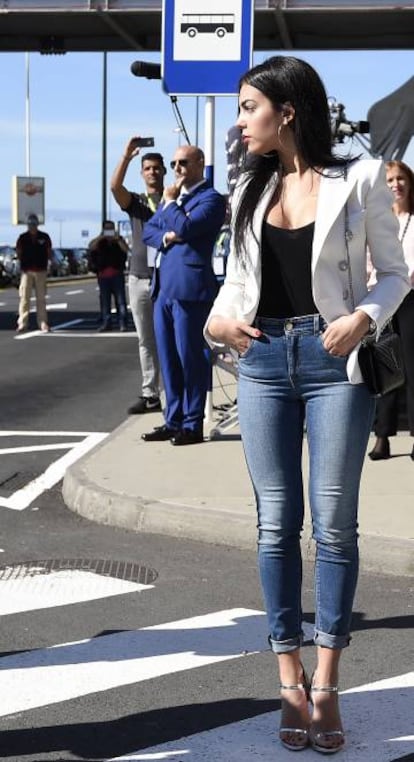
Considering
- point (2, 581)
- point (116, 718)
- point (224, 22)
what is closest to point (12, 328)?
point (224, 22)

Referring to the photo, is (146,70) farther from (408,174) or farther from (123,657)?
(123,657)

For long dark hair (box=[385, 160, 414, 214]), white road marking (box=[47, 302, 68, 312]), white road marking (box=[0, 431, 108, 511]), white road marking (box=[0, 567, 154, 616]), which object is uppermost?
long dark hair (box=[385, 160, 414, 214])

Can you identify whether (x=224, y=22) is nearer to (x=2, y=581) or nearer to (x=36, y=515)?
(x=36, y=515)

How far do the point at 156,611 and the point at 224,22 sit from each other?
502 centimetres

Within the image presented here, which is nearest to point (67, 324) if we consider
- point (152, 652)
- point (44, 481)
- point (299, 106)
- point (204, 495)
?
point (44, 481)

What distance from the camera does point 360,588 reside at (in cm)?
603

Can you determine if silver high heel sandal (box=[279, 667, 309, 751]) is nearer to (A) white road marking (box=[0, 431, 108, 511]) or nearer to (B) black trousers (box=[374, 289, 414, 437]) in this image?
(A) white road marking (box=[0, 431, 108, 511])

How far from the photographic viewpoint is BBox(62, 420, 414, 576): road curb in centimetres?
630

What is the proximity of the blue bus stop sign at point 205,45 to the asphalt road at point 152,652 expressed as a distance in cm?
298

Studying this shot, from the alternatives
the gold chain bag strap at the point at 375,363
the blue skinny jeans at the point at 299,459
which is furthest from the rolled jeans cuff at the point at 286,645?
the gold chain bag strap at the point at 375,363

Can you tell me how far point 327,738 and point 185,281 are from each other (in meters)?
5.61

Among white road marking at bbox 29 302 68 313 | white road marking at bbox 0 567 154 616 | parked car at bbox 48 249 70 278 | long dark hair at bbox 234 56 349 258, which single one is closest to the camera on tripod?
white road marking at bbox 0 567 154 616

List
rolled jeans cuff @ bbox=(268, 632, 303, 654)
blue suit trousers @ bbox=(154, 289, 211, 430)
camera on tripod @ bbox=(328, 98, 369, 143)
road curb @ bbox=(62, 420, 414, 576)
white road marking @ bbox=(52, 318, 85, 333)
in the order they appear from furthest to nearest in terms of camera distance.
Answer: white road marking @ bbox=(52, 318, 85, 333) → camera on tripod @ bbox=(328, 98, 369, 143) → blue suit trousers @ bbox=(154, 289, 211, 430) → road curb @ bbox=(62, 420, 414, 576) → rolled jeans cuff @ bbox=(268, 632, 303, 654)

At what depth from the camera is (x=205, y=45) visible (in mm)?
9352
